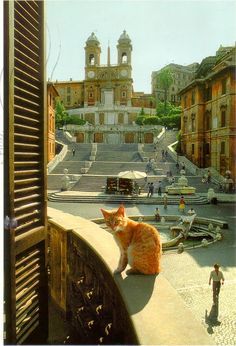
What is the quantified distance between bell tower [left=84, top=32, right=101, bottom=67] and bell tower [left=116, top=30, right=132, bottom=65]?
5.57m

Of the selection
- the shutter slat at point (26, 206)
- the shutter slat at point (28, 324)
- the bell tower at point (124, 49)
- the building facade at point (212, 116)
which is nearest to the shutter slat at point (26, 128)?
the shutter slat at point (26, 206)

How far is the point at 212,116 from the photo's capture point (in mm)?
39938

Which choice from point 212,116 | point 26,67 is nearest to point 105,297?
point 26,67

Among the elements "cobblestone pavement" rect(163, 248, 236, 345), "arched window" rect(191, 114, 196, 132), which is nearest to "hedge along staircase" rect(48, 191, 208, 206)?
"cobblestone pavement" rect(163, 248, 236, 345)

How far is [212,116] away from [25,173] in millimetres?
38558

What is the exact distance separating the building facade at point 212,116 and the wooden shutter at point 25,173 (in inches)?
1267

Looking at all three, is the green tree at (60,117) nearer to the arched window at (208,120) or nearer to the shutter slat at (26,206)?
the arched window at (208,120)

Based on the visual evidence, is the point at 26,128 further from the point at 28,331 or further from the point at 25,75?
the point at 28,331

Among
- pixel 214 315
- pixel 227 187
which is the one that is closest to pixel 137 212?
pixel 227 187

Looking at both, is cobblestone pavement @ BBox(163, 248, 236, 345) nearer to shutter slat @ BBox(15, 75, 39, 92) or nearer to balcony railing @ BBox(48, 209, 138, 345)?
balcony railing @ BBox(48, 209, 138, 345)

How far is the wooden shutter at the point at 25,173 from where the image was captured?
10.5 ft

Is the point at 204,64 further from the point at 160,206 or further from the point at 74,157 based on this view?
the point at 160,206

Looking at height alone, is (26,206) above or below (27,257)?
above

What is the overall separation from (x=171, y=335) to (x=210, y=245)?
1293 centimetres
